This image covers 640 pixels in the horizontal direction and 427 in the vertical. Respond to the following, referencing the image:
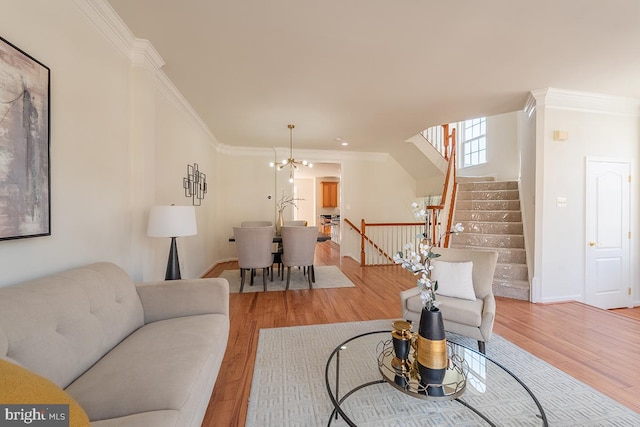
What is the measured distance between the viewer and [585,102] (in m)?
3.38

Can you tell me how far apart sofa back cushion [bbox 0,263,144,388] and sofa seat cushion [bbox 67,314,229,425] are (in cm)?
8

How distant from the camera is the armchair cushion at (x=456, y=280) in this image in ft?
7.60

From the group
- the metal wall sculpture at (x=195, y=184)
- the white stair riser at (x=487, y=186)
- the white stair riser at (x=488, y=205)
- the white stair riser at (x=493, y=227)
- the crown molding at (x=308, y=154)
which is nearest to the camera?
the metal wall sculpture at (x=195, y=184)

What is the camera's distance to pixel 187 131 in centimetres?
367

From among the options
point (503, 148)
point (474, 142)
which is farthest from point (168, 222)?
point (474, 142)

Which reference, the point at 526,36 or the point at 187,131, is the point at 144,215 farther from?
the point at 526,36

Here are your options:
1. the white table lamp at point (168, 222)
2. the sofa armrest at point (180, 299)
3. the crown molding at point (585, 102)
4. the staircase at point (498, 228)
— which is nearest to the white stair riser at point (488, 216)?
the staircase at point (498, 228)

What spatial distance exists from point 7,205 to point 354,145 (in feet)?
17.3

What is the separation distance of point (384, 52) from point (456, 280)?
2167 mm

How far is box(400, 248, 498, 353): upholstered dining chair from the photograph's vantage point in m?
2.08

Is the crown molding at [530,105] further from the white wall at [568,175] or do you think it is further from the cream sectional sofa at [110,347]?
the cream sectional sofa at [110,347]

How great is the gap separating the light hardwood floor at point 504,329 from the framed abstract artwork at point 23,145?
1465 millimetres

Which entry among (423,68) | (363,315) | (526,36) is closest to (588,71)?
(526,36)

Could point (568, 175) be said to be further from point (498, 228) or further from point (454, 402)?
point (454, 402)
